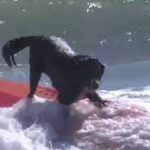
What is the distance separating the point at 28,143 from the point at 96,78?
33.3 inches

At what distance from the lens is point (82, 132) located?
4789 millimetres

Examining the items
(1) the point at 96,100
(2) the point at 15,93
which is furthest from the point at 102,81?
(1) the point at 96,100

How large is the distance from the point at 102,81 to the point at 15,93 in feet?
7.98

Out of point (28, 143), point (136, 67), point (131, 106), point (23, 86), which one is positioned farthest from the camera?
point (136, 67)

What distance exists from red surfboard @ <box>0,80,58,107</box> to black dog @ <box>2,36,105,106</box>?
0.21m

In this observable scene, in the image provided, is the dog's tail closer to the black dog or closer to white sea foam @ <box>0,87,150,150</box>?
the black dog

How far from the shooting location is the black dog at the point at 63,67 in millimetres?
4746

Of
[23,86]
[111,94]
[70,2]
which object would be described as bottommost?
[70,2]

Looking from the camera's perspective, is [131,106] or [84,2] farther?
[84,2]

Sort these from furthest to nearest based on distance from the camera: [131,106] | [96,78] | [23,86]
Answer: [23,86]
[131,106]
[96,78]

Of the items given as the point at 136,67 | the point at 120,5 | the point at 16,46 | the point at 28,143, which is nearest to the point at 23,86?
the point at 16,46

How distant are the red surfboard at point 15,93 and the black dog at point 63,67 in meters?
0.21

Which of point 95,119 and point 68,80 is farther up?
point 68,80

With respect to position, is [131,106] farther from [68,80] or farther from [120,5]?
[120,5]
